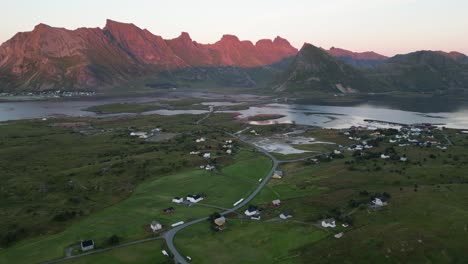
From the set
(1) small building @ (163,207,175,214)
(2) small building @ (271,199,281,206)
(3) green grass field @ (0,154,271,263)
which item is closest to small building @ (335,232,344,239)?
(2) small building @ (271,199,281,206)

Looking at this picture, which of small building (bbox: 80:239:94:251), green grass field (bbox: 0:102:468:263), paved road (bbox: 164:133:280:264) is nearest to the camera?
paved road (bbox: 164:133:280:264)

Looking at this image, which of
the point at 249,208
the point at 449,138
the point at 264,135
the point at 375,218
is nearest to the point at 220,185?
the point at 249,208

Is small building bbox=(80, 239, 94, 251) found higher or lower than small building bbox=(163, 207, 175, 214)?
higher

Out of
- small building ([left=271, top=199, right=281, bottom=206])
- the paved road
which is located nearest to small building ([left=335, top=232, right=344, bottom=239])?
small building ([left=271, top=199, right=281, bottom=206])

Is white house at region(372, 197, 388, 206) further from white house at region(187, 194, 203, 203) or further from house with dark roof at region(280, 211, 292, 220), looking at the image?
white house at region(187, 194, 203, 203)

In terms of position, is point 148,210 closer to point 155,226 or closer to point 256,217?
point 155,226

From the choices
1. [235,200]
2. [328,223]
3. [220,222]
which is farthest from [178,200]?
[328,223]

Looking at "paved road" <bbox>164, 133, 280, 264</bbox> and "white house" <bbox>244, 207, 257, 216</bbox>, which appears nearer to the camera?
"paved road" <bbox>164, 133, 280, 264</bbox>

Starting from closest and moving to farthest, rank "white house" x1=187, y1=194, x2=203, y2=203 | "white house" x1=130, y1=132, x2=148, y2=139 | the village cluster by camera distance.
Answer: "white house" x1=187, y1=194, x2=203, y2=203, the village cluster, "white house" x1=130, y1=132, x2=148, y2=139

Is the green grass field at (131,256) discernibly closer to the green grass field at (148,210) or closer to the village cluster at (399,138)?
the green grass field at (148,210)

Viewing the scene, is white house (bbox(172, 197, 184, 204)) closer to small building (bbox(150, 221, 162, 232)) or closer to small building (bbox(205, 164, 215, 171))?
small building (bbox(150, 221, 162, 232))

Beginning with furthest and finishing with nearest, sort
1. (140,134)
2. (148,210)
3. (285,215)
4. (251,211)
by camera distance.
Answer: (140,134) → (148,210) → (251,211) → (285,215)

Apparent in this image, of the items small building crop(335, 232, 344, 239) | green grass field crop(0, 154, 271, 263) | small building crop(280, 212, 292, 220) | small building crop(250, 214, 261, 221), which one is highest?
small building crop(335, 232, 344, 239)
